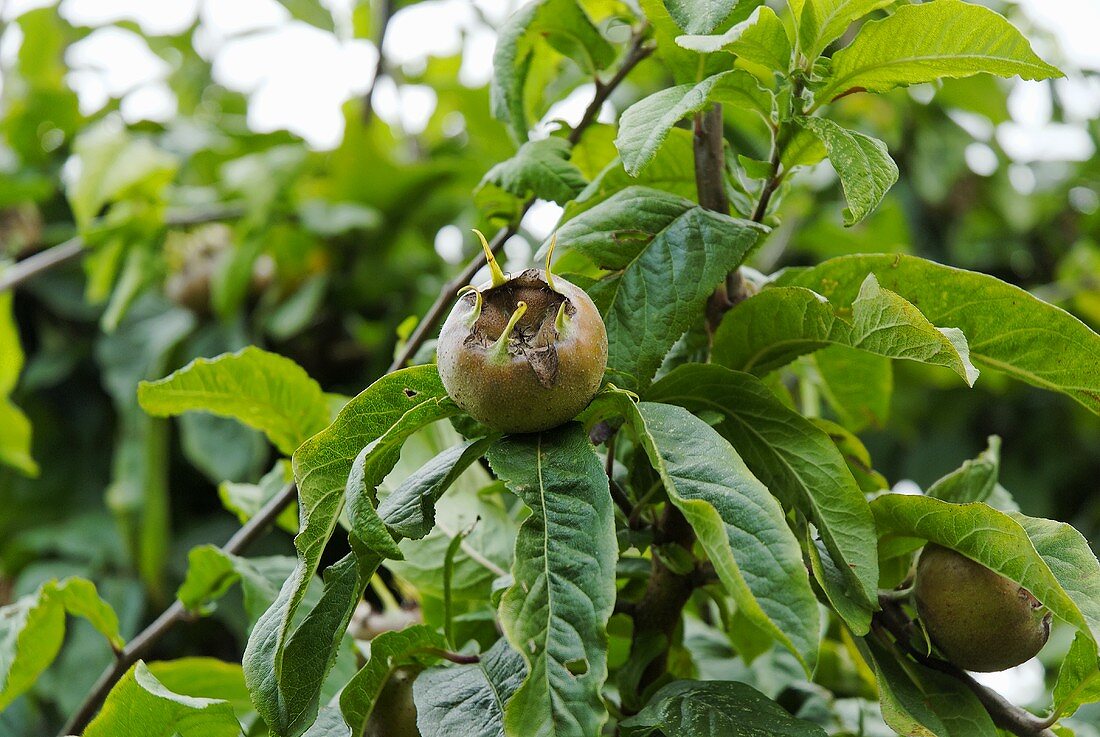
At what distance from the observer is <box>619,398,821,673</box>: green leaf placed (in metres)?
0.53

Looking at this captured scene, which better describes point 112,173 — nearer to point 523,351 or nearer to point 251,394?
point 251,394

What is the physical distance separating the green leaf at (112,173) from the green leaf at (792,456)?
1254 mm

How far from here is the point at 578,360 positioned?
59 centimetres

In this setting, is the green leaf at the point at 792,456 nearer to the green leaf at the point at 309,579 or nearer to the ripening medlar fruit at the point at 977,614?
the ripening medlar fruit at the point at 977,614

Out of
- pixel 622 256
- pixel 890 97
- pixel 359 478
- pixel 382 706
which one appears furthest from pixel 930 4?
pixel 890 97

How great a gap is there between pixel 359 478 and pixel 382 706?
0.22 m

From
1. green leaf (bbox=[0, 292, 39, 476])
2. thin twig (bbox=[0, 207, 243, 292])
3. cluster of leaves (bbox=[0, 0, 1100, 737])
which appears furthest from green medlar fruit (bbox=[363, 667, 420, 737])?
thin twig (bbox=[0, 207, 243, 292])

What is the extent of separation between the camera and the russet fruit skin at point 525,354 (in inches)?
23.0

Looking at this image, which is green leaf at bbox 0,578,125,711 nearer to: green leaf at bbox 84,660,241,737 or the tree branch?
green leaf at bbox 84,660,241,737

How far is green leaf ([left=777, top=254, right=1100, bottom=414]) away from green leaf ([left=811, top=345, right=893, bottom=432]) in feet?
0.60

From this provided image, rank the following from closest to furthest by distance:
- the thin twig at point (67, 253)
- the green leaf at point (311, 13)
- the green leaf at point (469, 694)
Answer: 1. the green leaf at point (469, 694)
2. the thin twig at point (67, 253)
3. the green leaf at point (311, 13)

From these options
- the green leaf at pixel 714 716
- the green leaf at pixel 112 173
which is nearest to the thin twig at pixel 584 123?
the green leaf at pixel 714 716

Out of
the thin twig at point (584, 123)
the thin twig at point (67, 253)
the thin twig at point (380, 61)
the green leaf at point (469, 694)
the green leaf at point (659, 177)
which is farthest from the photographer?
the thin twig at point (380, 61)

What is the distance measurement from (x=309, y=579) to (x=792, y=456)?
1.01 ft
